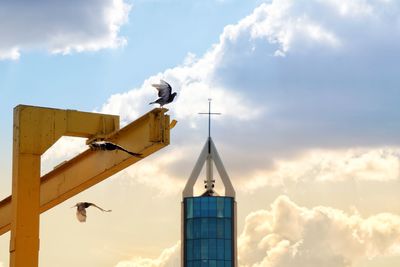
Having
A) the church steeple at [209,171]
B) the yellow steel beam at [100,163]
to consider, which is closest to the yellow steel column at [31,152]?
the yellow steel beam at [100,163]

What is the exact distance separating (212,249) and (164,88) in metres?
74.5

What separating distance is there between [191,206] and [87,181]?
235 ft

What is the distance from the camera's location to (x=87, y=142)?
21.4 meters

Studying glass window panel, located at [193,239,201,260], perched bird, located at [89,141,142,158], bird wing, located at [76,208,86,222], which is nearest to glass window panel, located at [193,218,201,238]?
glass window panel, located at [193,239,201,260]

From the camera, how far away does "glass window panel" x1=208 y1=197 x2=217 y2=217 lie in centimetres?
9294

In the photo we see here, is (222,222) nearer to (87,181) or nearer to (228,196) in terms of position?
(228,196)

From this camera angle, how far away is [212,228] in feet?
306

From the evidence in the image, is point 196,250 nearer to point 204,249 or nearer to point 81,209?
point 204,249

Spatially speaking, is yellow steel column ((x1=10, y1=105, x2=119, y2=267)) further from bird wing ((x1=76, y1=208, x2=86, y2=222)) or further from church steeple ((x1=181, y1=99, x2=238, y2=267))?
church steeple ((x1=181, y1=99, x2=238, y2=267))

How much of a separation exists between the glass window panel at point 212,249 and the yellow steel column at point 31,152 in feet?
238

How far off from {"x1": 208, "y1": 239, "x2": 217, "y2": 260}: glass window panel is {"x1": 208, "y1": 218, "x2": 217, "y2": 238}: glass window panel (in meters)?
0.49

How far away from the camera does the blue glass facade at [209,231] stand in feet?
305

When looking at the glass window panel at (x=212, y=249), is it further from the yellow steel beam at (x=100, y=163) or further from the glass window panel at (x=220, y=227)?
the yellow steel beam at (x=100, y=163)

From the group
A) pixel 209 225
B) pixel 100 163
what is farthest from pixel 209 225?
pixel 100 163
